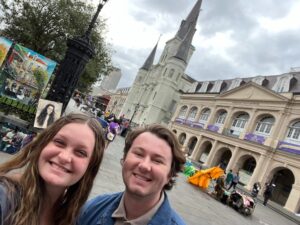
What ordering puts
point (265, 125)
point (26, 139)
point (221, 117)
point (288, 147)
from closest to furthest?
point (26, 139), point (288, 147), point (265, 125), point (221, 117)

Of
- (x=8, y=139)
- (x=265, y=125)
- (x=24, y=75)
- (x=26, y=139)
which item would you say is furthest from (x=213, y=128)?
(x=26, y=139)

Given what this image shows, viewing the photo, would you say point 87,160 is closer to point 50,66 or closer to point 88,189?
point 88,189

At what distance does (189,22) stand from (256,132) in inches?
1385

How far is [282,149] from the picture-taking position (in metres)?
26.8

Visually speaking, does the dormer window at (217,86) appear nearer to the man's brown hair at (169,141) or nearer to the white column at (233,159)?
the white column at (233,159)

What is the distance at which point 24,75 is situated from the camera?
8.46m

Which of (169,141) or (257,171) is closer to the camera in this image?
(169,141)

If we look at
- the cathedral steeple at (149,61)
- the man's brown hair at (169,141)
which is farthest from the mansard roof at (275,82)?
the cathedral steeple at (149,61)

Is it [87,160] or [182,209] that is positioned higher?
[87,160]

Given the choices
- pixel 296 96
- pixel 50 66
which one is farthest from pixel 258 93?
pixel 50 66

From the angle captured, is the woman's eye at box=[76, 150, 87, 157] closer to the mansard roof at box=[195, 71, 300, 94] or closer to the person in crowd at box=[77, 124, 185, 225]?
the person in crowd at box=[77, 124, 185, 225]

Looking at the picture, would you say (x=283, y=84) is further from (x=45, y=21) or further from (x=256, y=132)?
(x=45, y=21)

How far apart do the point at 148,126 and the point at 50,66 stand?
7.22 meters

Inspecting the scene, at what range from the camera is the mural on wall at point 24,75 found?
8.18 m
